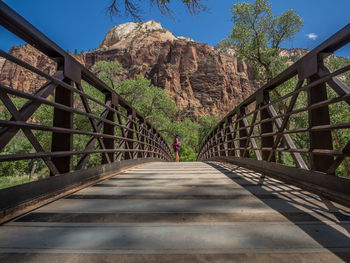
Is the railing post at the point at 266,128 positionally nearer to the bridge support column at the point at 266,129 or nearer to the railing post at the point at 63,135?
the bridge support column at the point at 266,129

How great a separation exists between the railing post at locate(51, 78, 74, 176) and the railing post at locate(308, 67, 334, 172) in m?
2.99

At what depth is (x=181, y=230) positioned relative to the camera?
143cm

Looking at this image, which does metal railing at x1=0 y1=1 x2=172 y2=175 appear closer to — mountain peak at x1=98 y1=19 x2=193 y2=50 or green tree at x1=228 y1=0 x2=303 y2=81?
green tree at x1=228 y1=0 x2=303 y2=81

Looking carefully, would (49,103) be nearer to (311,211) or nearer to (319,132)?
(311,211)

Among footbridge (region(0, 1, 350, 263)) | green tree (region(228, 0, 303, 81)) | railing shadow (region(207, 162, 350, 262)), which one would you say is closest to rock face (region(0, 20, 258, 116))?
green tree (region(228, 0, 303, 81))

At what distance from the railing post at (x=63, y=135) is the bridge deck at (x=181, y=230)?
502mm

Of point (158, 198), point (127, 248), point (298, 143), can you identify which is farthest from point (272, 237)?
point (298, 143)

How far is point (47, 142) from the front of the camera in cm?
1708

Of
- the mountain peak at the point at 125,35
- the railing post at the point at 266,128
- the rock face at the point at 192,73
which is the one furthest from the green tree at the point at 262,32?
the mountain peak at the point at 125,35

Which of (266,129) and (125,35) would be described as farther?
(125,35)

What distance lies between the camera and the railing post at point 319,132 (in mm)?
2457

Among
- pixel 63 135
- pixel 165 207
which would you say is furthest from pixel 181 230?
pixel 63 135

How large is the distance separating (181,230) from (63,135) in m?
1.99

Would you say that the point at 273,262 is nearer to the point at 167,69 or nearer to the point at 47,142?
the point at 47,142
